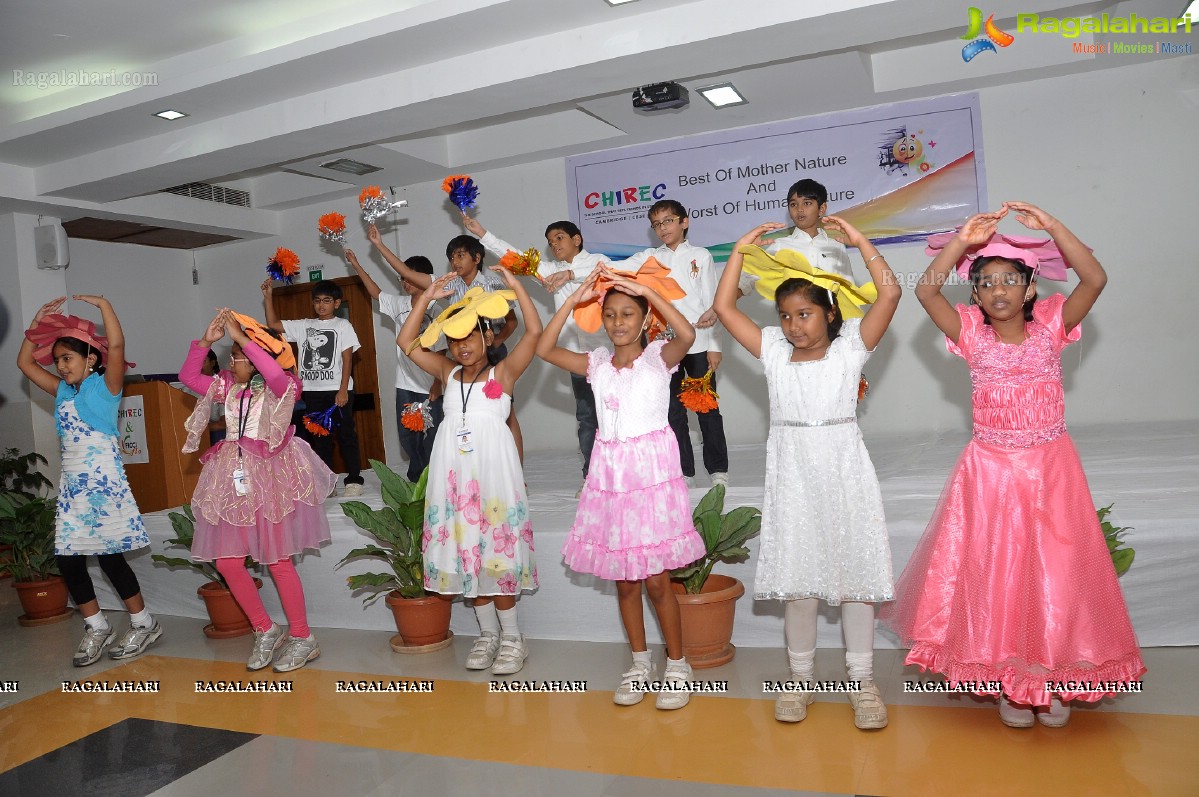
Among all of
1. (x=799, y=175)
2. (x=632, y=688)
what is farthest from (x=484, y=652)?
(x=799, y=175)

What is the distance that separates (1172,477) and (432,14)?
3.89 metres

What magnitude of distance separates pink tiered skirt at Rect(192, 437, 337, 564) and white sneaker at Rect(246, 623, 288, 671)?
37 centimetres

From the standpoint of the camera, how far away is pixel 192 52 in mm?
5047

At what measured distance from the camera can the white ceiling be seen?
4355mm

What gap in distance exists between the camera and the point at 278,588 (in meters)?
3.87

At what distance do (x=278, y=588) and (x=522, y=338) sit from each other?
162 cm

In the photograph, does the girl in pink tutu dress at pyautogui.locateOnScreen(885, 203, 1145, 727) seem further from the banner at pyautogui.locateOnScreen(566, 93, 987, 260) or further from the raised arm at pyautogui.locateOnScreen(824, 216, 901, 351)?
the banner at pyautogui.locateOnScreen(566, 93, 987, 260)

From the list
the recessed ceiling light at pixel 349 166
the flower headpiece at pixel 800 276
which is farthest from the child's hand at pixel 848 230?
the recessed ceiling light at pixel 349 166

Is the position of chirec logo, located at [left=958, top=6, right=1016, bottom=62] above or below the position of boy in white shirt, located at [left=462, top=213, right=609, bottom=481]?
above

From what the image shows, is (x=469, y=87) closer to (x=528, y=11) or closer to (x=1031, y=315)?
(x=528, y=11)

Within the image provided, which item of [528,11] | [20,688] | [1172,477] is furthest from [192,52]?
[1172,477]

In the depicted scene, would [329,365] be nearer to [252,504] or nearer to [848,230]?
[252,504]

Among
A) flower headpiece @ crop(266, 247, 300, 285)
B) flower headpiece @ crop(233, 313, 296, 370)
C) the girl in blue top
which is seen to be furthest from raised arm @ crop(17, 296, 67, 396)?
flower headpiece @ crop(266, 247, 300, 285)

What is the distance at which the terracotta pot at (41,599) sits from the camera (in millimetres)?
5023
